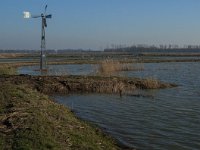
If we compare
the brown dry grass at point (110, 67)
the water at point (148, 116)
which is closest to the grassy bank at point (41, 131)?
the water at point (148, 116)

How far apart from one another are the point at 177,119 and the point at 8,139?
340 inches

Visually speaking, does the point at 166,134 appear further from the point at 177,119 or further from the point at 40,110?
the point at 40,110

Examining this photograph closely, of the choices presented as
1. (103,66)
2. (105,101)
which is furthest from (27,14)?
(105,101)

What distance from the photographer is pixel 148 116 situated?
18.6 metres

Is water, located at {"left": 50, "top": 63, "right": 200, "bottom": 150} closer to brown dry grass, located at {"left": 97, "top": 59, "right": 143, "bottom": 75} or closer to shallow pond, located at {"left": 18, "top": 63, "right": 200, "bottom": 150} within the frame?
shallow pond, located at {"left": 18, "top": 63, "right": 200, "bottom": 150}

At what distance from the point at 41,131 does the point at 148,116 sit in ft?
24.6

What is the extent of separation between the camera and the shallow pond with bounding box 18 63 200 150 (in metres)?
14.2

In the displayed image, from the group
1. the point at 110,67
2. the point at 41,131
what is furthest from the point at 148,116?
the point at 110,67

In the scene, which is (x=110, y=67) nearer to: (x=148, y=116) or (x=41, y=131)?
(x=148, y=116)

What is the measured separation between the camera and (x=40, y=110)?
A: 1560 cm

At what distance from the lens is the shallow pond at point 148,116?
14.2 m

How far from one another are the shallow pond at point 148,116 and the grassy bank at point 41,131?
4.71 ft

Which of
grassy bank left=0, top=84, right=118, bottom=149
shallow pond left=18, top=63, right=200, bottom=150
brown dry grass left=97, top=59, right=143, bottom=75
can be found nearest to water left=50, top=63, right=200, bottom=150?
shallow pond left=18, top=63, right=200, bottom=150

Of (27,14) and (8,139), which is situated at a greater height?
(27,14)
